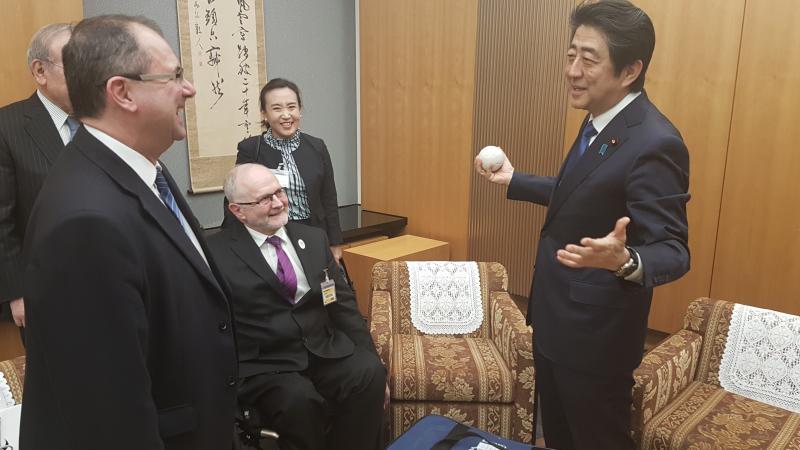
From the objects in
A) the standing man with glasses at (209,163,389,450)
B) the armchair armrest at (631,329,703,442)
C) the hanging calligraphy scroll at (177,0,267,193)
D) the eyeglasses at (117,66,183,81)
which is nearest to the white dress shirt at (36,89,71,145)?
the standing man with glasses at (209,163,389,450)

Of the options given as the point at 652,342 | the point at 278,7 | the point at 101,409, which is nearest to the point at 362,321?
the point at 101,409

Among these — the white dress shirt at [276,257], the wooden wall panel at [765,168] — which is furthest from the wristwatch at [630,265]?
the wooden wall panel at [765,168]

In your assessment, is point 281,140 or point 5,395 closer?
point 5,395

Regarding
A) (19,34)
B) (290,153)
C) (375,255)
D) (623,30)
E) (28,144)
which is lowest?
(375,255)

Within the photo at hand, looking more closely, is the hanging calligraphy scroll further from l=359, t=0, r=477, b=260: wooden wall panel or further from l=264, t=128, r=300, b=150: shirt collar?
l=264, t=128, r=300, b=150: shirt collar

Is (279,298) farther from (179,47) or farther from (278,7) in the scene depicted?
(278,7)

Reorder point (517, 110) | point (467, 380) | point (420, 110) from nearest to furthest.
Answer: point (467, 380), point (517, 110), point (420, 110)

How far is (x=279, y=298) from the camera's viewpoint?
215 centimetres

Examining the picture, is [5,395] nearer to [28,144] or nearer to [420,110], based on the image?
[28,144]

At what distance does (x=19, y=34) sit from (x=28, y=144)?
922 mm

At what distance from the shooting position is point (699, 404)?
2.24m

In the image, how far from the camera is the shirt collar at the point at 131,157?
1007 millimetres

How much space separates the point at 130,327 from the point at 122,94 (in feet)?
1.29

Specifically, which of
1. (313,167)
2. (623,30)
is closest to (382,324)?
(313,167)
